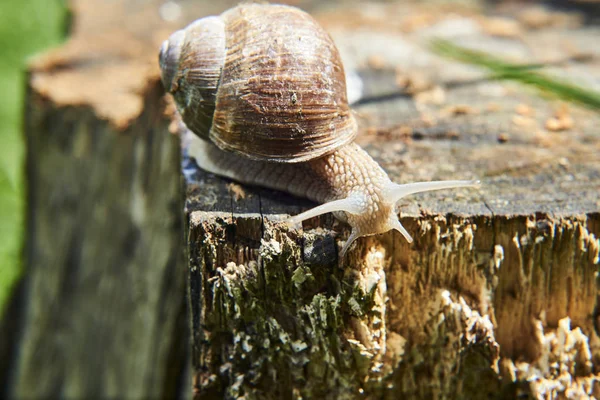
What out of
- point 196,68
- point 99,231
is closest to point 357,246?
point 196,68

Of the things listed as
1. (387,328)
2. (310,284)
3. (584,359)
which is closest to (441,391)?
(387,328)

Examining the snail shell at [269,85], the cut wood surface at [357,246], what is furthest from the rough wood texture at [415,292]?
the snail shell at [269,85]

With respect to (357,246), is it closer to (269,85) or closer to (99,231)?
(269,85)

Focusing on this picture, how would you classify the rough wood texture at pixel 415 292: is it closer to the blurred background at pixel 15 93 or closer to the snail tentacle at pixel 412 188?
the snail tentacle at pixel 412 188

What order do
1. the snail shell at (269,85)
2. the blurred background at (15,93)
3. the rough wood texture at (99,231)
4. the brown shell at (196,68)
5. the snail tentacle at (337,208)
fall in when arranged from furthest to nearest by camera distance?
1. the blurred background at (15,93)
2. the rough wood texture at (99,231)
3. the brown shell at (196,68)
4. the snail shell at (269,85)
5. the snail tentacle at (337,208)

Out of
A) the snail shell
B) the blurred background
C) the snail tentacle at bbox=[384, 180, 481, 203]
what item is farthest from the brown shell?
the blurred background

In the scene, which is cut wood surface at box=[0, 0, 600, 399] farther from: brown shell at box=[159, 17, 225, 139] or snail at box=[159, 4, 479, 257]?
brown shell at box=[159, 17, 225, 139]
